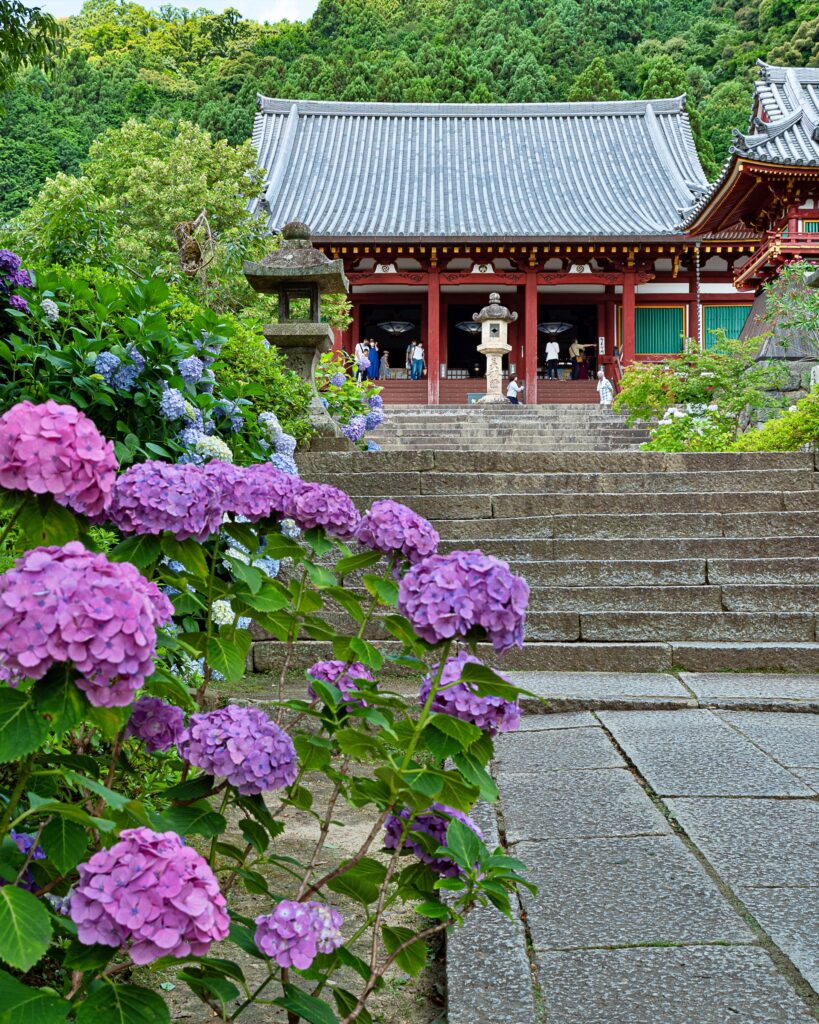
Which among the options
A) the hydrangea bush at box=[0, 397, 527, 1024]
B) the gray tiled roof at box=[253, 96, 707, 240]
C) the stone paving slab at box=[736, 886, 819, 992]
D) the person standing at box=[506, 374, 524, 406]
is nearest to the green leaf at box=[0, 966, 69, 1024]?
the hydrangea bush at box=[0, 397, 527, 1024]

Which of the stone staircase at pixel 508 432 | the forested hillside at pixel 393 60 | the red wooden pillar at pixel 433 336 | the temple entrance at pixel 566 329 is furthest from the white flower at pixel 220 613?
the forested hillside at pixel 393 60

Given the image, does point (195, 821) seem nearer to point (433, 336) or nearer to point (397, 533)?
point (397, 533)

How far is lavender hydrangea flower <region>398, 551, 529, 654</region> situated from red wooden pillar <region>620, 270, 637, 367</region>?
18534 millimetres

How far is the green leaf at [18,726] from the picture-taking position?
0.93 metres

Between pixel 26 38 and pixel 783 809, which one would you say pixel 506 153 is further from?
pixel 783 809

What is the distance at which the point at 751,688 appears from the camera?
4152mm

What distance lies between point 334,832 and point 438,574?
1.78 m

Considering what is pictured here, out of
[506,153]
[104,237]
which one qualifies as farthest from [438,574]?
[506,153]

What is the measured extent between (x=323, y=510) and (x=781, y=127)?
15.2m

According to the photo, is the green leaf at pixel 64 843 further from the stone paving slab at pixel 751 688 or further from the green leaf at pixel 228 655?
the stone paving slab at pixel 751 688

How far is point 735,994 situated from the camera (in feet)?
5.12

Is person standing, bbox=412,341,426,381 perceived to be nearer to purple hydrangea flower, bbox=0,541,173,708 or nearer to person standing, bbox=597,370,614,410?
person standing, bbox=597,370,614,410

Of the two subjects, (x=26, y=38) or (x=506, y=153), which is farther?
(x=506, y=153)

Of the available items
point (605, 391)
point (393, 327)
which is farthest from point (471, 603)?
point (393, 327)
